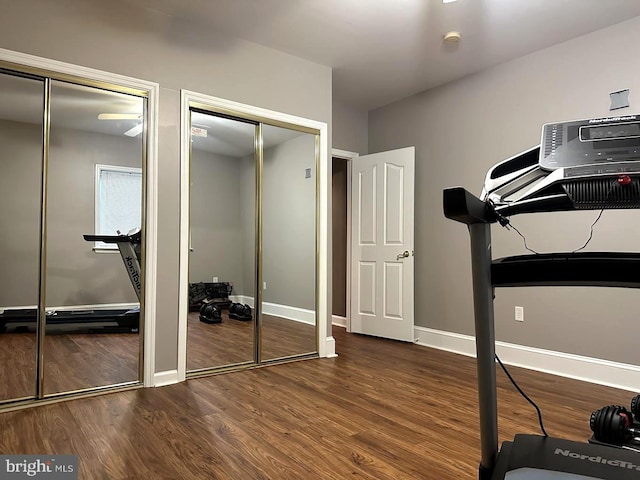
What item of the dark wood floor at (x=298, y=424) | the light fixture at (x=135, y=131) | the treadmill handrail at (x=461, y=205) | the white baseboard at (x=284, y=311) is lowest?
the dark wood floor at (x=298, y=424)

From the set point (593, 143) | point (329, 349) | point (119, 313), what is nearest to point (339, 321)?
point (329, 349)

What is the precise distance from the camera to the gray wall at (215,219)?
3.51 m

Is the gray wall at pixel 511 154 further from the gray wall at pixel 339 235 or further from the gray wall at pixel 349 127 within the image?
the gray wall at pixel 339 235

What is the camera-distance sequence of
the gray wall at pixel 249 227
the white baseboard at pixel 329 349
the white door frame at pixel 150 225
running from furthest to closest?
the white baseboard at pixel 329 349 < the gray wall at pixel 249 227 < the white door frame at pixel 150 225

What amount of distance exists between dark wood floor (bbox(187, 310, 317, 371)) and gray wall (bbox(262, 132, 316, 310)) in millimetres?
→ 220

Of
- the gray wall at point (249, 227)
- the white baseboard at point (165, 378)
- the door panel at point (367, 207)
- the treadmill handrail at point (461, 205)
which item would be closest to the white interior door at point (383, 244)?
the door panel at point (367, 207)

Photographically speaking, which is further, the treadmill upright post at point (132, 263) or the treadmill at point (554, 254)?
the treadmill upright post at point (132, 263)

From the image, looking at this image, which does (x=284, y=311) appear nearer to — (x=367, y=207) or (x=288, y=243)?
(x=288, y=243)

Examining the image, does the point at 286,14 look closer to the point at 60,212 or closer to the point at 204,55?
the point at 204,55

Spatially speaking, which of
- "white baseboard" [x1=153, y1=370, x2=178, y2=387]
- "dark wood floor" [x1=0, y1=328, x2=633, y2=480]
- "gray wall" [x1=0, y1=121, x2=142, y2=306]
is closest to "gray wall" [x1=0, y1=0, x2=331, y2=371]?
"white baseboard" [x1=153, y1=370, x2=178, y2=387]

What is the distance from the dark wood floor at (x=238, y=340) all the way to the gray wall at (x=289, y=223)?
0.72ft

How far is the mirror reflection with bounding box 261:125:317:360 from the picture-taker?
12.8 ft

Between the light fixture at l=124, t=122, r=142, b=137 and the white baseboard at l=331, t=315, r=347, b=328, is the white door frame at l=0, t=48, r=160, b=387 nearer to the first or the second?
the light fixture at l=124, t=122, r=142, b=137

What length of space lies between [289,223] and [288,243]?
0.18m
